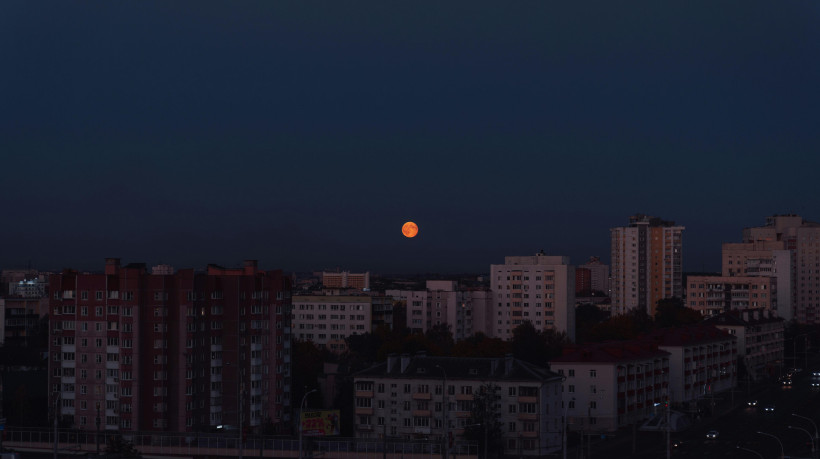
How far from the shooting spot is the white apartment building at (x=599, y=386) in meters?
76.8

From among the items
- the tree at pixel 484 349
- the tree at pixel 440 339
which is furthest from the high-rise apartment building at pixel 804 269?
the tree at pixel 484 349

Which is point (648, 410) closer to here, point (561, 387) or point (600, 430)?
point (600, 430)

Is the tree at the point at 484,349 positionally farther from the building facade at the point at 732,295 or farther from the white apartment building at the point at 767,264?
the white apartment building at the point at 767,264

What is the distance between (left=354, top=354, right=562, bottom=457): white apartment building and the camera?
6781cm

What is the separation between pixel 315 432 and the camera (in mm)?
57812

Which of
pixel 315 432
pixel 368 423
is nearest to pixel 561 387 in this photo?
pixel 368 423

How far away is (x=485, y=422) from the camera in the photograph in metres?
64.5

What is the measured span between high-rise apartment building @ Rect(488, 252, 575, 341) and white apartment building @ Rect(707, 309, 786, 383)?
945 inches

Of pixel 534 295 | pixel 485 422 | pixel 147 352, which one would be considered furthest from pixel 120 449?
pixel 534 295

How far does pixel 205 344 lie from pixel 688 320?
8114cm

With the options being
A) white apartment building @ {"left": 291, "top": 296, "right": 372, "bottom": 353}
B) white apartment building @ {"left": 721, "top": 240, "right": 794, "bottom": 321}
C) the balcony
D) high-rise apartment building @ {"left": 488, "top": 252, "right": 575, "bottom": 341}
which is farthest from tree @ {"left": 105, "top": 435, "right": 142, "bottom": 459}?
white apartment building @ {"left": 721, "top": 240, "right": 794, "bottom": 321}

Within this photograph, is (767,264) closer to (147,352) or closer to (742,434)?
(742,434)

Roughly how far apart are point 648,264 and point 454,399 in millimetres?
120447

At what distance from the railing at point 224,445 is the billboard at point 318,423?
0.50m
